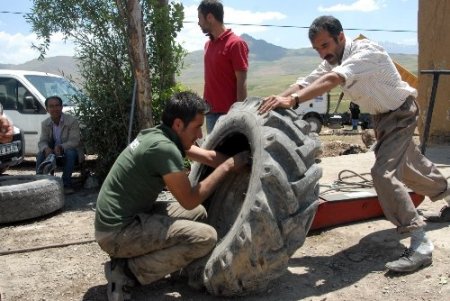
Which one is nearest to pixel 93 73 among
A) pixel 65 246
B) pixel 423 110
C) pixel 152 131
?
pixel 65 246

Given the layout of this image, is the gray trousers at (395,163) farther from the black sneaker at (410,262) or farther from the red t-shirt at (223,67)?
the red t-shirt at (223,67)

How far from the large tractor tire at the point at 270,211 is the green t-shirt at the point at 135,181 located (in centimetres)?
53

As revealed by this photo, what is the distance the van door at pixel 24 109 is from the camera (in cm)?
897

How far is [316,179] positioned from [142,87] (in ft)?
13.1

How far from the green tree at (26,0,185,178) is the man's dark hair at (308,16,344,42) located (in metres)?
3.65

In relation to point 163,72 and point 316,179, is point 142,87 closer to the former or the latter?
point 163,72

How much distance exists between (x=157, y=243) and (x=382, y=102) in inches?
74.0

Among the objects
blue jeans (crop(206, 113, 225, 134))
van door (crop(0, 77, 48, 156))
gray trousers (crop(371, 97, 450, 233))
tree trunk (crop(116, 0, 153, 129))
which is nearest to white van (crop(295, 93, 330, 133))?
van door (crop(0, 77, 48, 156))

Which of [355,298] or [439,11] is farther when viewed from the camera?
[439,11]

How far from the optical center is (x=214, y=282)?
3164 millimetres

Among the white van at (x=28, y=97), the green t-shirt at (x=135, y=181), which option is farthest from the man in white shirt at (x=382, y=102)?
the white van at (x=28, y=97)

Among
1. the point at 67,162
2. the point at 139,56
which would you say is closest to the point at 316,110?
the point at 139,56

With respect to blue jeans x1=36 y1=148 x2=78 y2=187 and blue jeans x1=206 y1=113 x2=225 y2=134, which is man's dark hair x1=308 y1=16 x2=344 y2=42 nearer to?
blue jeans x1=206 y1=113 x2=225 y2=134

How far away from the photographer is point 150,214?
3.43 m
